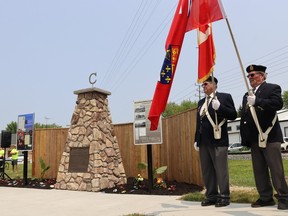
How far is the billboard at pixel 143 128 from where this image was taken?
800cm

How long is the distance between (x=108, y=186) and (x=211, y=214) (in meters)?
4.86

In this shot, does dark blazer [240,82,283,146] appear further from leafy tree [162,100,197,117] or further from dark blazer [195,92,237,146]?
leafy tree [162,100,197,117]

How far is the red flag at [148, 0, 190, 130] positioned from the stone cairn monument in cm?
403

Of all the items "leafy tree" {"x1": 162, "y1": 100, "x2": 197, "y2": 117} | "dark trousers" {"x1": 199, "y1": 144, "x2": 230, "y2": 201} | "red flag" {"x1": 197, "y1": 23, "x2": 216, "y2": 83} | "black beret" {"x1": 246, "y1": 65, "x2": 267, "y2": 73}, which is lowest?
"dark trousers" {"x1": 199, "y1": 144, "x2": 230, "y2": 201}

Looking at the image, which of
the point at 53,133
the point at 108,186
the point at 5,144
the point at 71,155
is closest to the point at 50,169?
the point at 53,133

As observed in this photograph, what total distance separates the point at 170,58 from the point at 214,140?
142cm

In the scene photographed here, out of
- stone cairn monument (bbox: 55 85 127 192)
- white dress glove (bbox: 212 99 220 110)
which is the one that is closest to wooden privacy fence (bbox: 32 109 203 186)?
stone cairn monument (bbox: 55 85 127 192)

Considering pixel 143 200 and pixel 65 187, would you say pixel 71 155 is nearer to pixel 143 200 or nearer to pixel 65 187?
pixel 65 187

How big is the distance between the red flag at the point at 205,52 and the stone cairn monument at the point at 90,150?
4813mm

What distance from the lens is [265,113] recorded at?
4477mm

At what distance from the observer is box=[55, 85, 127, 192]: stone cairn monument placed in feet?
28.6

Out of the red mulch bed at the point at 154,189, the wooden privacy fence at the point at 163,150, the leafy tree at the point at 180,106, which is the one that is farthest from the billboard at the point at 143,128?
the leafy tree at the point at 180,106

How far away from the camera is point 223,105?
16.6 feet

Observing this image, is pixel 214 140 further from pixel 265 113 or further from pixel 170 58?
pixel 170 58
